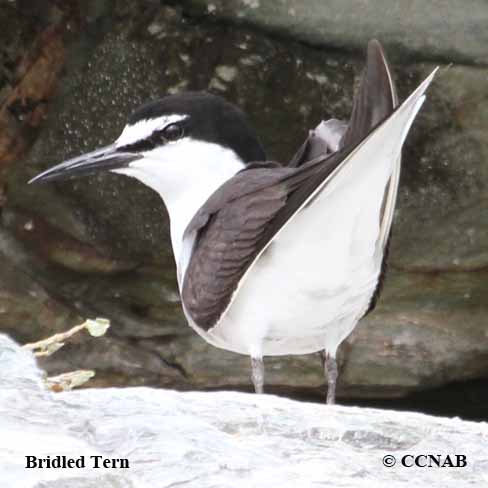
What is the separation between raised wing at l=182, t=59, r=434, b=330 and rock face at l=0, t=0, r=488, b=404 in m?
1.37

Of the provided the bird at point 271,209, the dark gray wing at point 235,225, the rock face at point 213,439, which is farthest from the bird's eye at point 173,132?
the rock face at point 213,439

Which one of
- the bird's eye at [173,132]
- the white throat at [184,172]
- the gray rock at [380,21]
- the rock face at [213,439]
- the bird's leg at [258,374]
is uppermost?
the gray rock at [380,21]

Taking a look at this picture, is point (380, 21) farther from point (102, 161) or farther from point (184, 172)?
point (102, 161)

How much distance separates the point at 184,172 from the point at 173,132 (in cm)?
17

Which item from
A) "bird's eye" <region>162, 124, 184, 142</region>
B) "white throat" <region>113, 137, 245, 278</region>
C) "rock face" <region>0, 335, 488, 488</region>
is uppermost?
"bird's eye" <region>162, 124, 184, 142</region>

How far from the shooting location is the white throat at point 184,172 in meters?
4.79

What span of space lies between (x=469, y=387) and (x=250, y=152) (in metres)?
2.46

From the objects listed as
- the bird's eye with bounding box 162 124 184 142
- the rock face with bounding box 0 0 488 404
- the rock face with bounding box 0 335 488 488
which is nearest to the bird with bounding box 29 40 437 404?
the bird's eye with bounding box 162 124 184 142

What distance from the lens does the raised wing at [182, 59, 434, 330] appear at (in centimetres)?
367

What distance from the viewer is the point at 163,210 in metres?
6.12

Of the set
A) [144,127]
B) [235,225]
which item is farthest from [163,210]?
[235,225]

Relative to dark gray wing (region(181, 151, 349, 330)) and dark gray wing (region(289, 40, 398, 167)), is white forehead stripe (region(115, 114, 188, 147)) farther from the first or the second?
dark gray wing (region(289, 40, 398, 167))

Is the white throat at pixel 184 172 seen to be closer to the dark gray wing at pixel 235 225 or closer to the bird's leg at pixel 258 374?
the dark gray wing at pixel 235 225

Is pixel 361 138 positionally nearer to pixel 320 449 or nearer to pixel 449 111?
pixel 320 449
